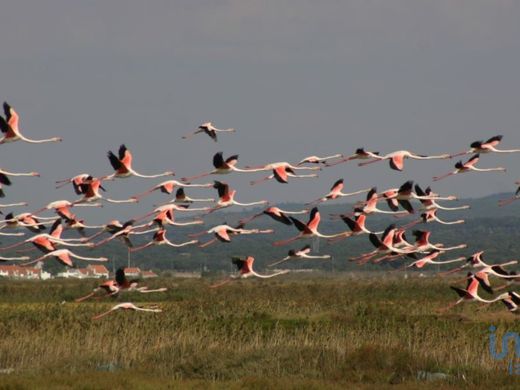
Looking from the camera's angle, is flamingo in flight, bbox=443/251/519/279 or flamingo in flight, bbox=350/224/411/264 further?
flamingo in flight, bbox=350/224/411/264

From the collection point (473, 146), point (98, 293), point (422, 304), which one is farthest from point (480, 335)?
point (422, 304)

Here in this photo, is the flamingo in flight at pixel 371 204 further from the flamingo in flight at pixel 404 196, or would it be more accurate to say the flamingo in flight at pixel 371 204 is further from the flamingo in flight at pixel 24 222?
the flamingo in flight at pixel 24 222

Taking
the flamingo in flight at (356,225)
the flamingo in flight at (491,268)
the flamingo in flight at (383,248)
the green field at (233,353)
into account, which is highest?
the flamingo in flight at (356,225)

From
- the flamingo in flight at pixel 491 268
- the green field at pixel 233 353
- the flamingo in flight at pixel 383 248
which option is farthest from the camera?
the flamingo in flight at pixel 383 248

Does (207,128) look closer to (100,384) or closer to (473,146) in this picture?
(473,146)

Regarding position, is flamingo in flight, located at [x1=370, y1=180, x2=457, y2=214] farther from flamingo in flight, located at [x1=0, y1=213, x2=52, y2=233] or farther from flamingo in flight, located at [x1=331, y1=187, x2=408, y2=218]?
flamingo in flight, located at [x1=0, y1=213, x2=52, y2=233]

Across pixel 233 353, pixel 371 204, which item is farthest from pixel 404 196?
pixel 233 353

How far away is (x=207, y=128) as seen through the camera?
31.9 m

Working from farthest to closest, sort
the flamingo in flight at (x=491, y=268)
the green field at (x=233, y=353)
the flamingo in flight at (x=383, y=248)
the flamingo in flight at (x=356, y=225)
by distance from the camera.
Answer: the flamingo in flight at (x=383, y=248), the flamingo in flight at (x=491, y=268), the flamingo in flight at (x=356, y=225), the green field at (x=233, y=353)

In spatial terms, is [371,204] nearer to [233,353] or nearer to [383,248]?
[383,248]

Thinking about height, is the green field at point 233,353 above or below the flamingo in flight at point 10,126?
below

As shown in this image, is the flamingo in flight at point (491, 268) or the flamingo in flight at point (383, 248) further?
the flamingo in flight at point (383, 248)

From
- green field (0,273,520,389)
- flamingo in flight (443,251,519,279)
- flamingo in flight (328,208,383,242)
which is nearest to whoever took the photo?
green field (0,273,520,389)

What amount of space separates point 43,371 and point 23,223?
4242 mm
